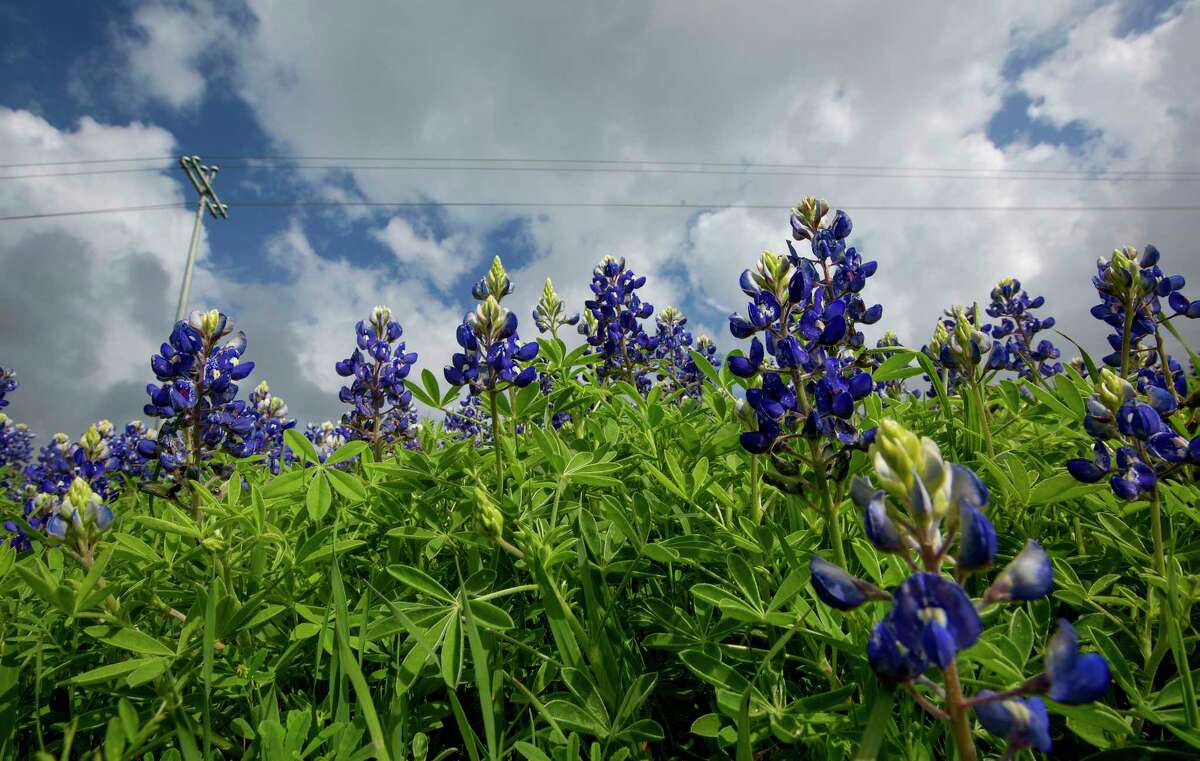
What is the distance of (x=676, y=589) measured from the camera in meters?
2.18

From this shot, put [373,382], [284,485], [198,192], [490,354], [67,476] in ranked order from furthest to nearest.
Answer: [198,192]
[67,476]
[373,382]
[490,354]
[284,485]

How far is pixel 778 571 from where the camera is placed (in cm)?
196

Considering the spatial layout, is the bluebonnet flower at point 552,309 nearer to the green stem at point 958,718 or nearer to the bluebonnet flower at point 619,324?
the bluebonnet flower at point 619,324

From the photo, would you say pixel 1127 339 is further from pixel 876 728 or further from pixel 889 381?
pixel 876 728

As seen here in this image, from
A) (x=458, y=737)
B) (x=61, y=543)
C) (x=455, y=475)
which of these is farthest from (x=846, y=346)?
(x=61, y=543)

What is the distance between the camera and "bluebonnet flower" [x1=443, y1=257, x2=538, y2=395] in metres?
2.86

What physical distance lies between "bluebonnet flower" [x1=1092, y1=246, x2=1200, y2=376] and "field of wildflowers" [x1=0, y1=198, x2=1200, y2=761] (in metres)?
0.41

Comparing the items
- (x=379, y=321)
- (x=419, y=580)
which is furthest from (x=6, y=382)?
(x=419, y=580)

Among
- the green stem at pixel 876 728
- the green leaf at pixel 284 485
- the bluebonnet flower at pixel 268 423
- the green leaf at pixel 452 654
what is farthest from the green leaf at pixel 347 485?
the bluebonnet flower at pixel 268 423

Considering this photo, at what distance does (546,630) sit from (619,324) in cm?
363

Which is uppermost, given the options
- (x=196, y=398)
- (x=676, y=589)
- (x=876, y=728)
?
(x=196, y=398)

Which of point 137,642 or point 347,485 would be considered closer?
point 137,642

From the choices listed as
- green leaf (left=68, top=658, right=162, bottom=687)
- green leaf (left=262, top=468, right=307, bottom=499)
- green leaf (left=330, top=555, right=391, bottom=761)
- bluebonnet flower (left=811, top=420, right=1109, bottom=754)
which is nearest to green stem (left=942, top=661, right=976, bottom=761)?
bluebonnet flower (left=811, top=420, right=1109, bottom=754)

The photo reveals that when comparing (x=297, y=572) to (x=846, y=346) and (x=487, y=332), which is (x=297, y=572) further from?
(x=846, y=346)
